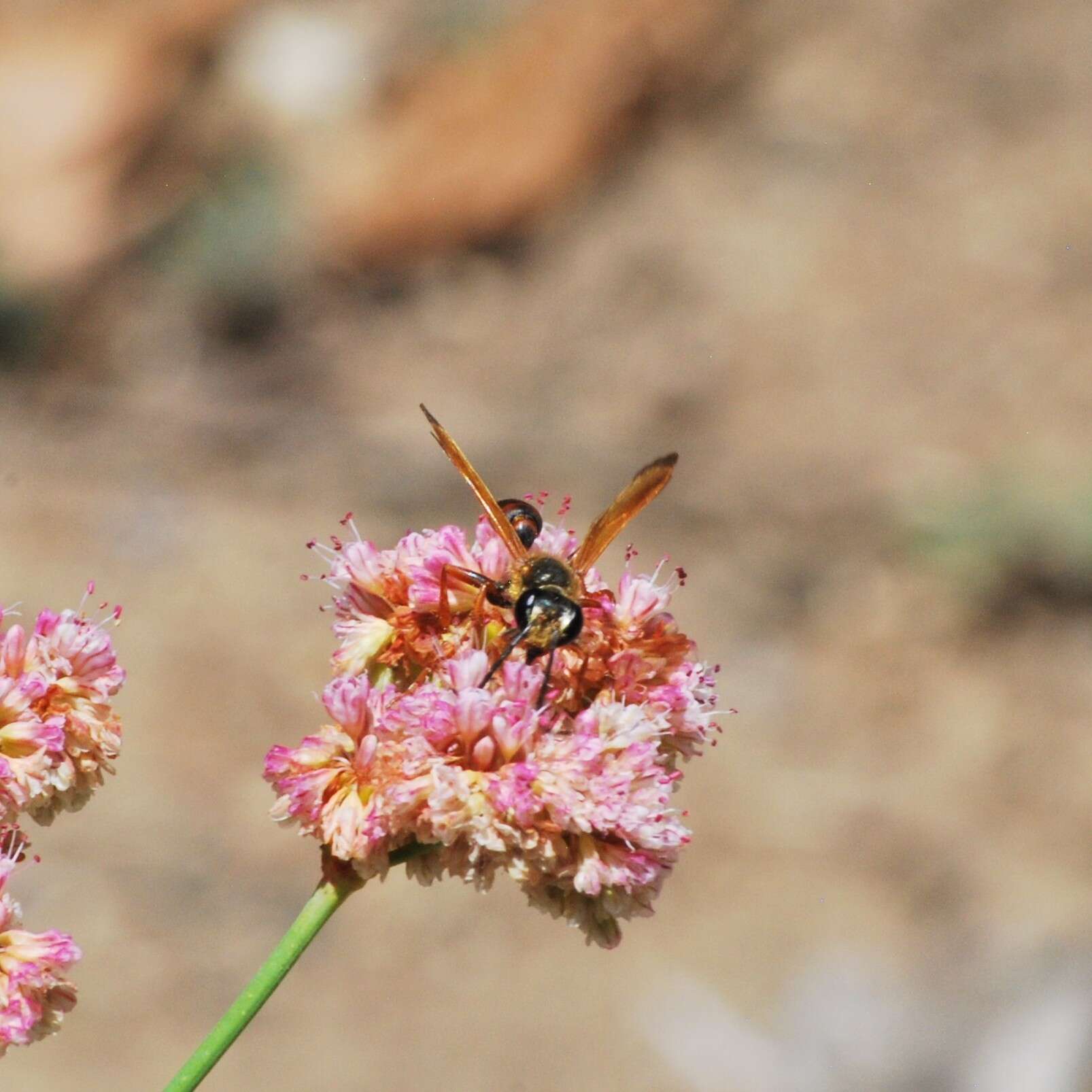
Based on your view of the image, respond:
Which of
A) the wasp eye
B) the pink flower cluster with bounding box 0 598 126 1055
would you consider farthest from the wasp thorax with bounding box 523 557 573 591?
the pink flower cluster with bounding box 0 598 126 1055

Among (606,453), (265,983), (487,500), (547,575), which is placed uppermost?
(606,453)

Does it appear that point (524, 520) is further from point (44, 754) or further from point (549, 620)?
point (44, 754)

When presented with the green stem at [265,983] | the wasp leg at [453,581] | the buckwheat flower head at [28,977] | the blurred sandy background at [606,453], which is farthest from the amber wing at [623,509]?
the blurred sandy background at [606,453]

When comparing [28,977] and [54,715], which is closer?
[28,977]

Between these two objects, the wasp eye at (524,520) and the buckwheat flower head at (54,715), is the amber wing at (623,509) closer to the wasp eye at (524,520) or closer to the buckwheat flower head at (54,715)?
the wasp eye at (524,520)

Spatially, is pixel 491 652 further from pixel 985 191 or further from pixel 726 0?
pixel 726 0

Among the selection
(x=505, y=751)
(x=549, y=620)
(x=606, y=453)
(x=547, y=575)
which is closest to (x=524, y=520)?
(x=547, y=575)
